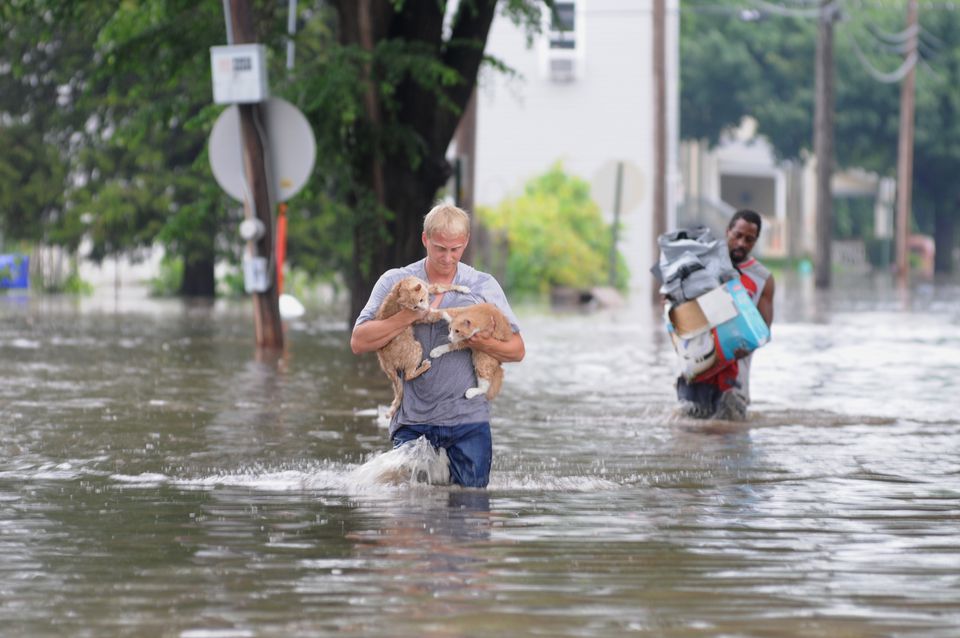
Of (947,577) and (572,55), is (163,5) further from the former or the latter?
(572,55)

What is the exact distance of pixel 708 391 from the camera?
12.7m

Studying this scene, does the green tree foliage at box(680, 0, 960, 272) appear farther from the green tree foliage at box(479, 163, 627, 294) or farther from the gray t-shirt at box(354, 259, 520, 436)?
the gray t-shirt at box(354, 259, 520, 436)

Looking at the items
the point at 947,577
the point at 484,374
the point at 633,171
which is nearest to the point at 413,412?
the point at 484,374

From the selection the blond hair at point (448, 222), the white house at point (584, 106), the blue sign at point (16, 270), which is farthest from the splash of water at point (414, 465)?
the white house at point (584, 106)

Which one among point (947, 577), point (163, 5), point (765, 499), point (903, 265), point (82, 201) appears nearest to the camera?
point (947, 577)

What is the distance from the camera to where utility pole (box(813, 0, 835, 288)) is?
48.8 m

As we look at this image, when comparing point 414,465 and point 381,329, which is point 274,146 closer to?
point 414,465

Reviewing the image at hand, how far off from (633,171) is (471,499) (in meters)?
33.0

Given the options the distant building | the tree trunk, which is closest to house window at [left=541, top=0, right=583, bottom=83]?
the tree trunk

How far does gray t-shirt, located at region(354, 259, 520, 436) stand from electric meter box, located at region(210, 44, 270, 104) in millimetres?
10219

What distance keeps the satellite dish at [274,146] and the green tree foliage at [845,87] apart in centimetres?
6151

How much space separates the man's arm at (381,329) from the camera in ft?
27.6

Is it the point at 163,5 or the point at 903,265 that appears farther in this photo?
the point at 903,265

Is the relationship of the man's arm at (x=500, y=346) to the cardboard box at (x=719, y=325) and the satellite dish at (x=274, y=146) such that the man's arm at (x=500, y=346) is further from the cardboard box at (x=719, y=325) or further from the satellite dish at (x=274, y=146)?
the satellite dish at (x=274, y=146)
